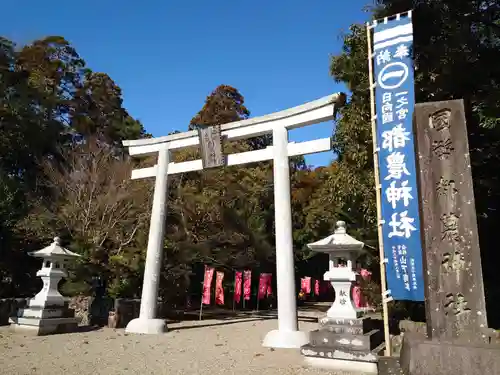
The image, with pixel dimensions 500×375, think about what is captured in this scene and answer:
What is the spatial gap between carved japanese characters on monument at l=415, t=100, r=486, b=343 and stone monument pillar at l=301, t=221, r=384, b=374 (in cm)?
235

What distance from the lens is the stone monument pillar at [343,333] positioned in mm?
5734

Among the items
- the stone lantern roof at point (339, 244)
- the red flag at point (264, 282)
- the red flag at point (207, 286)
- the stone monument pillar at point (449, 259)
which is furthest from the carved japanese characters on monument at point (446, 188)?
the red flag at point (264, 282)

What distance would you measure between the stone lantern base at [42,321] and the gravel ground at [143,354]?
29 cm

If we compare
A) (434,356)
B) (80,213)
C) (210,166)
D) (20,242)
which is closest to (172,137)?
(210,166)

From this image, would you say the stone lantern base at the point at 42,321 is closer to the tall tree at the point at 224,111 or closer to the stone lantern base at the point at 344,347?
the stone lantern base at the point at 344,347

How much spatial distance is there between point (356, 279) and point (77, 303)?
8.59 meters

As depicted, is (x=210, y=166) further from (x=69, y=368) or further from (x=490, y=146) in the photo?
(x=490, y=146)

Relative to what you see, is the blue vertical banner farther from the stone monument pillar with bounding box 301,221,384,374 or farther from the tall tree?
the tall tree

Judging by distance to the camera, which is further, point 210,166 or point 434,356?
point 210,166

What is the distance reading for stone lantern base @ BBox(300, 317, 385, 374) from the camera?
5.67 metres

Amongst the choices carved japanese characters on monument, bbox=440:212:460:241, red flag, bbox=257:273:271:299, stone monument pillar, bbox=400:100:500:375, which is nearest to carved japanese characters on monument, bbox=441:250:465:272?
stone monument pillar, bbox=400:100:500:375

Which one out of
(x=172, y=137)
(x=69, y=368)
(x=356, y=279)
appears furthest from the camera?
(x=172, y=137)

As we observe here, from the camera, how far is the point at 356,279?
6594 mm

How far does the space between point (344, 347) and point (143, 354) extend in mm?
3471
